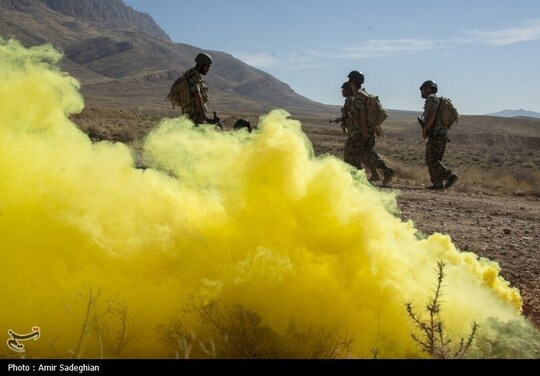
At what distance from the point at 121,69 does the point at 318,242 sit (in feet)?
537

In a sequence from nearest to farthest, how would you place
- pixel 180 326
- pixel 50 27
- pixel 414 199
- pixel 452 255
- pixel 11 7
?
pixel 180 326 < pixel 452 255 < pixel 414 199 < pixel 50 27 < pixel 11 7

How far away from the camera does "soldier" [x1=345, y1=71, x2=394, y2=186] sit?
10.6 metres

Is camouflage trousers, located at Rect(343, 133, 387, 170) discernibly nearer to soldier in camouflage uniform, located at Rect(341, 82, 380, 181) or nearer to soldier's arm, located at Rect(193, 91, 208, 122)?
soldier in camouflage uniform, located at Rect(341, 82, 380, 181)

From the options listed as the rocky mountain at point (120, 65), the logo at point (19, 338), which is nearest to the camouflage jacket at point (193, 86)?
the logo at point (19, 338)

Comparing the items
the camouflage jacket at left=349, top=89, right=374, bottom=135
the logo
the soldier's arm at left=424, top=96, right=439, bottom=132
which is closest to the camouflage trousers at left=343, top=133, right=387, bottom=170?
the camouflage jacket at left=349, top=89, right=374, bottom=135

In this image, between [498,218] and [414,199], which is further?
[414,199]

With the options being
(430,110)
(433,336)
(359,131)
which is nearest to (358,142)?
(359,131)

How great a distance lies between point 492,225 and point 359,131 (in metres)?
3.47

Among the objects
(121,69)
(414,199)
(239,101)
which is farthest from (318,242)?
(121,69)

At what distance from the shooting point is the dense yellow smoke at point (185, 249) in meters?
3.28

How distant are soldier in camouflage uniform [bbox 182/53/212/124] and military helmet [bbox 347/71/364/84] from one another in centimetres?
277

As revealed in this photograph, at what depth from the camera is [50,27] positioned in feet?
566

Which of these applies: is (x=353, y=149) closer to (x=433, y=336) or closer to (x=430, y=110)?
(x=430, y=110)
